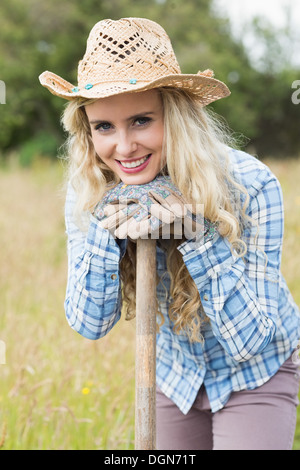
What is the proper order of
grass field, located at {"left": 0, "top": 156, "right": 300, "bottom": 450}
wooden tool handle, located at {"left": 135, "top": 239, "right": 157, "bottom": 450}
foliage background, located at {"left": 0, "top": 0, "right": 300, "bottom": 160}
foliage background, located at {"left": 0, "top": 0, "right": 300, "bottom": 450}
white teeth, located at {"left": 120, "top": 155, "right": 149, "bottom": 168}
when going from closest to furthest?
1. wooden tool handle, located at {"left": 135, "top": 239, "right": 157, "bottom": 450}
2. white teeth, located at {"left": 120, "top": 155, "right": 149, "bottom": 168}
3. grass field, located at {"left": 0, "top": 156, "right": 300, "bottom": 450}
4. foliage background, located at {"left": 0, "top": 0, "right": 300, "bottom": 450}
5. foliage background, located at {"left": 0, "top": 0, "right": 300, "bottom": 160}

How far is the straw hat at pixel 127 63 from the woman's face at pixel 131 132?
6 cm

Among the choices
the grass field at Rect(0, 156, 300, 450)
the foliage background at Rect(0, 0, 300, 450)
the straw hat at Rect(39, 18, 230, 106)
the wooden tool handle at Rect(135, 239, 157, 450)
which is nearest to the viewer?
the wooden tool handle at Rect(135, 239, 157, 450)

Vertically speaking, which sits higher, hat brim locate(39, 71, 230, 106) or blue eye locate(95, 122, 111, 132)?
hat brim locate(39, 71, 230, 106)

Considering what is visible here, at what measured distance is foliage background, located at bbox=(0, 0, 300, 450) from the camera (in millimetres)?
2811

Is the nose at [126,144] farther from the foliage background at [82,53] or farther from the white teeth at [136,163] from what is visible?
the foliage background at [82,53]

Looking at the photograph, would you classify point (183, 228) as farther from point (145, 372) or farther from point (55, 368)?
point (55, 368)

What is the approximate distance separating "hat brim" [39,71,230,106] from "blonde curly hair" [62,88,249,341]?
48 millimetres

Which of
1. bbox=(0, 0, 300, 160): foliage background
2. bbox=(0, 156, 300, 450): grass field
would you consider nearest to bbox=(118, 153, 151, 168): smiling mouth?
bbox=(0, 156, 300, 450): grass field

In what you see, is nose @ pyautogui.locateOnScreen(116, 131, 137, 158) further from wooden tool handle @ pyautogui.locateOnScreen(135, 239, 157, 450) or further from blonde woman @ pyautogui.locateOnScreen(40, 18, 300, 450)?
wooden tool handle @ pyautogui.locateOnScreen(135, 239, 157, 450)

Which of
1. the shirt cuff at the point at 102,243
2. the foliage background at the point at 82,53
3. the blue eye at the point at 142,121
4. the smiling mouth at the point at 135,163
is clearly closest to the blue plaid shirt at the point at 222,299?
the shirt cuff at the point at 102,243

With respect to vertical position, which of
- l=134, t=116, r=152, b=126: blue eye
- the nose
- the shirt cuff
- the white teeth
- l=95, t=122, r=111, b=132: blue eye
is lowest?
the shirt cuff

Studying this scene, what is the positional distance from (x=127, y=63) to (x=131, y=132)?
0.21 meters

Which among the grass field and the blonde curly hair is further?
the grass field
